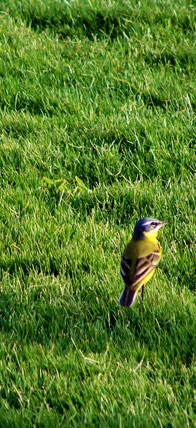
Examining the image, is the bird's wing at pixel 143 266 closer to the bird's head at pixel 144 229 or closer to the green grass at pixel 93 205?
the bird's head at pixel 144 229

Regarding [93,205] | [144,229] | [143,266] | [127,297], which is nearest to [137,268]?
[143,266]

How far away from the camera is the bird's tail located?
10.8ft

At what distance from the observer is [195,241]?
420cm

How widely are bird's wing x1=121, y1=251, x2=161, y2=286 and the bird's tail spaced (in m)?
0.05

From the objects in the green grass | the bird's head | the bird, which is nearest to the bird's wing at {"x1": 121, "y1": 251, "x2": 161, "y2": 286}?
the bird

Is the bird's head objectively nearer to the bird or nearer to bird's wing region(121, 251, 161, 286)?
the bird

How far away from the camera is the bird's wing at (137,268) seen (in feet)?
11.0

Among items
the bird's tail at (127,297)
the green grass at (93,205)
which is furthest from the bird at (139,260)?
the green grass at (93,205)

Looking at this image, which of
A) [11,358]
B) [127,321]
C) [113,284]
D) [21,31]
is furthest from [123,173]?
[21,31]

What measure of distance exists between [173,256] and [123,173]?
1330 mm

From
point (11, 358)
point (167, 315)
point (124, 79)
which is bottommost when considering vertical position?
point (11, 358)

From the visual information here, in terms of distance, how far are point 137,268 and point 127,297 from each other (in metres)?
0.19

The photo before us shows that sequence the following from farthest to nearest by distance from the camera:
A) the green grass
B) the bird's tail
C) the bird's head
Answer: the bird's head → the bird's tail → the green grass

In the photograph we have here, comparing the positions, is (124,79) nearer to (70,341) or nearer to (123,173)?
(123,173)
